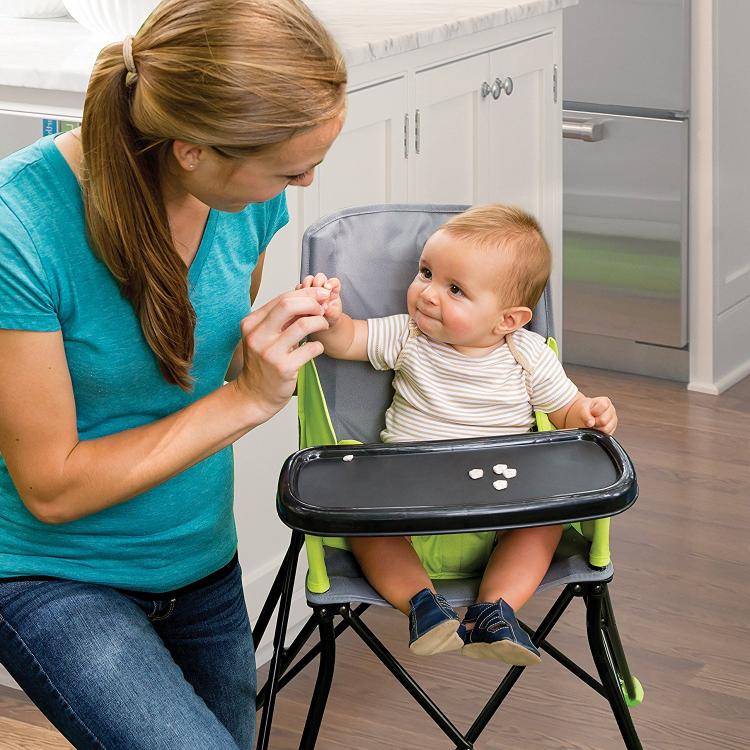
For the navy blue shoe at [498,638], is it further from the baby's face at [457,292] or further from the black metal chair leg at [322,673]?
the baby's face at [457,292]

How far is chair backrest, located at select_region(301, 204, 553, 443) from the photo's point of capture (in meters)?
2.04

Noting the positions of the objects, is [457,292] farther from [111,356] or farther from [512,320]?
[111,356]

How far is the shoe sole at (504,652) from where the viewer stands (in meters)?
1.70

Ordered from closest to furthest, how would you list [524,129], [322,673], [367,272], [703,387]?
[322,673], [367,272], [524,129], [703,387]

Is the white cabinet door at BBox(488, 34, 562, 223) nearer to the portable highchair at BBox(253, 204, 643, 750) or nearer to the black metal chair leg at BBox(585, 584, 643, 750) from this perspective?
the portable highchair at BBox(253, 204, 643, 750)

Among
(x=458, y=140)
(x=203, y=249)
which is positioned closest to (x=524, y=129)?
(x=458, y=140)

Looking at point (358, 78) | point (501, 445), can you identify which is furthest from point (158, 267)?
point (358, 78)

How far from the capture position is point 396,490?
1695 millimetres

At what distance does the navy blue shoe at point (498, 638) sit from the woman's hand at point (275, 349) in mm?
467

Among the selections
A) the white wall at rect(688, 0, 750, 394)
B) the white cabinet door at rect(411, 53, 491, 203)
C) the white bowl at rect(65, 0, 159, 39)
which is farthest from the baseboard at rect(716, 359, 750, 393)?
the white bowl at rect(65, 0, 159, 39)

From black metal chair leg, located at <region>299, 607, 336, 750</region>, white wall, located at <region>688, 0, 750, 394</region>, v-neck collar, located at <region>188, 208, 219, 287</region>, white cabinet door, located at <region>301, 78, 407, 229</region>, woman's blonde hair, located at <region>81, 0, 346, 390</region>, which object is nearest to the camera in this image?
woman's blonde hair, located at <region>81, 0, 346, 390</region>

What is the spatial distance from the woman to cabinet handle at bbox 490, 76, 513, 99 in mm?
1500

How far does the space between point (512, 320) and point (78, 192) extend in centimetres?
80

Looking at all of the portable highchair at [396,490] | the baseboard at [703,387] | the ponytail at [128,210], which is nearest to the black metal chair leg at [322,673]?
the portable highchair at [396,490]
